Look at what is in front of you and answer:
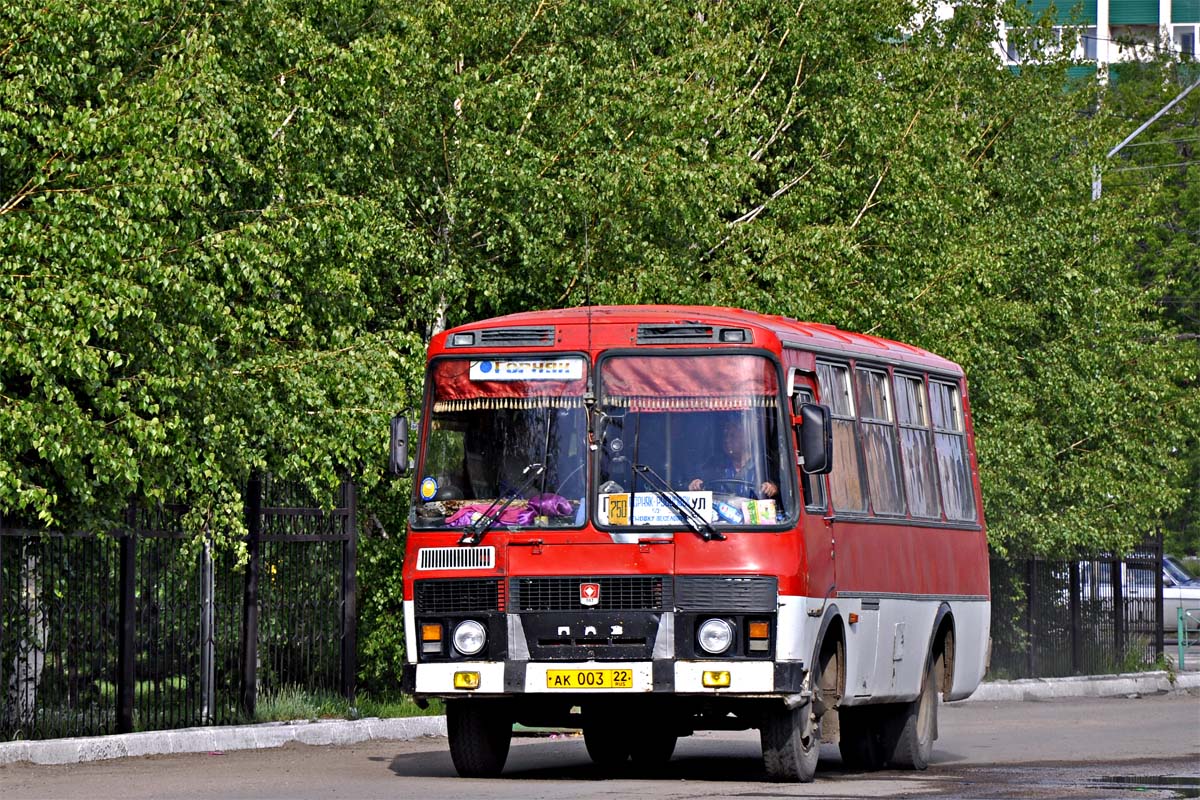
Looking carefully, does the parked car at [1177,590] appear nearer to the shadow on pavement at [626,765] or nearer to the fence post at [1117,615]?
the fence post at [1117,615]

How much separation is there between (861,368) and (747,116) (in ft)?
30.1

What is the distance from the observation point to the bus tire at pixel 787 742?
14391mm

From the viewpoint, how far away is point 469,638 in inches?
572

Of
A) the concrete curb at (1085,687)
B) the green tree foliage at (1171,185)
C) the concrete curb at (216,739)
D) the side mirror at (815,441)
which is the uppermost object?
the green tree foliage at (1171,185)

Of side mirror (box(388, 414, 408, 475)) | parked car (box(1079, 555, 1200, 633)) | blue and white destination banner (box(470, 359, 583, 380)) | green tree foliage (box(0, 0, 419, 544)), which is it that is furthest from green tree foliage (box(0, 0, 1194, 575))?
side mirror (box(388, 414, 408, 475))

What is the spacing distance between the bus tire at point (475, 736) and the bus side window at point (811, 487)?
2.43 metres

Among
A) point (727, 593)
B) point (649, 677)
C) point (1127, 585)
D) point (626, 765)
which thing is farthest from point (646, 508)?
point (1127, 585)

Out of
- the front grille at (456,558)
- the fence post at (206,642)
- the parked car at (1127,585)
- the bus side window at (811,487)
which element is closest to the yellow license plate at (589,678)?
the front grille at (456,558)

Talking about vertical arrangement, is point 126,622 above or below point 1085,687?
above

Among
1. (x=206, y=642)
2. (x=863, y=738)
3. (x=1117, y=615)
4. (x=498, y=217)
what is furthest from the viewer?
(x=1117, y=615)

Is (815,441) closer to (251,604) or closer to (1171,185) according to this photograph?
(251,604)

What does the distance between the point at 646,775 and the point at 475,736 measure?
1202 mm

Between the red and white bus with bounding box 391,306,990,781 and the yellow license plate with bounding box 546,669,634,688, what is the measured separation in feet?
0.04

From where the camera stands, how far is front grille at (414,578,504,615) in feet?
47.6
